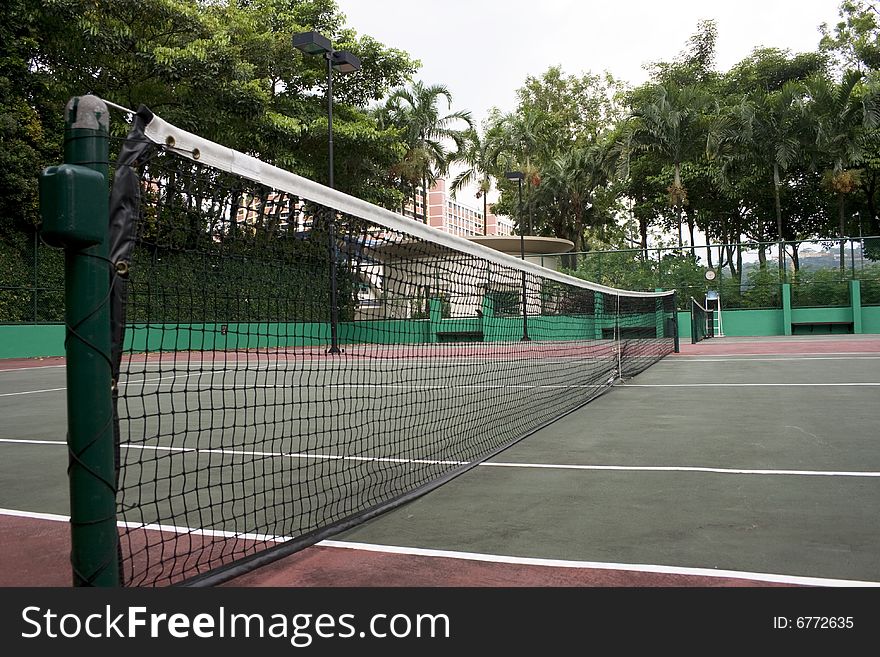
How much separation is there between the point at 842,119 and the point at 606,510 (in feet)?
100.0

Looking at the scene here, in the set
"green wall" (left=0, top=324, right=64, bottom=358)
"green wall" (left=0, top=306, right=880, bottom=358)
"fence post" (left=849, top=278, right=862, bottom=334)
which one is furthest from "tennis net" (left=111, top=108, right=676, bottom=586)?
"fence post" (left=849, top=278, right=862, bottom=334)

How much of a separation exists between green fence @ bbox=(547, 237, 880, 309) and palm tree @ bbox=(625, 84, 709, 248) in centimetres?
646

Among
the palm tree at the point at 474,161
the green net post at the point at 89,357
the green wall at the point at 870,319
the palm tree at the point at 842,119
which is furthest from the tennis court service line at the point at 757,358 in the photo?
the palm tree at the point at 474,161

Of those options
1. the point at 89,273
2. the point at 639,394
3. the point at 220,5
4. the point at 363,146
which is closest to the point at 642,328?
the point at 639,394

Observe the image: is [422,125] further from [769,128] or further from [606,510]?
[606,510]

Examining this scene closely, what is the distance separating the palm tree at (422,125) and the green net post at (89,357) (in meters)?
32.6

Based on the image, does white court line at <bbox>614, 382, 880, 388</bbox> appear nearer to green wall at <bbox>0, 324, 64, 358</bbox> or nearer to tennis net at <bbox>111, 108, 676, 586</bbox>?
tennis net at <bbox>111, 108, 676, 586</bbox>

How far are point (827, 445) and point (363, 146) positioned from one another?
24.6 m

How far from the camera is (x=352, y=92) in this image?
29.5 meters

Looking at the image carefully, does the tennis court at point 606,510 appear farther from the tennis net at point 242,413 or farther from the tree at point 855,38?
the tree at point 855,38

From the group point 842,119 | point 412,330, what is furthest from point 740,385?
point 842,119

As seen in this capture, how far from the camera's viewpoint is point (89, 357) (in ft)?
6.97

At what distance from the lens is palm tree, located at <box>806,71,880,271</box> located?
2775 centimetres

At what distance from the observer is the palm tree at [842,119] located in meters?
27.8
